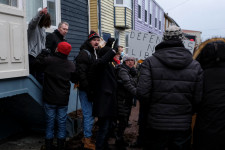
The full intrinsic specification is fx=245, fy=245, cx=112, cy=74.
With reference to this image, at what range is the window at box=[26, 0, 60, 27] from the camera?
21.8 ft

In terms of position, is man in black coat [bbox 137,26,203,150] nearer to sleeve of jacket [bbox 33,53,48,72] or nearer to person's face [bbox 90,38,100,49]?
person's face [bbox 90,38,100,49]

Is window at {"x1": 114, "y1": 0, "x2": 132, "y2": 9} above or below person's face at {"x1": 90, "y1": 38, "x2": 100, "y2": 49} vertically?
above

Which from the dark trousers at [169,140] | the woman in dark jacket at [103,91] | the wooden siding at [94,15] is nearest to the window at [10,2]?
the woman in dark jacket at [103,91]

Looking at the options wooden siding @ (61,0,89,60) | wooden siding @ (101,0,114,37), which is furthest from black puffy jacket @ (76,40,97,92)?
wooden siding @ (101,0,114,37)

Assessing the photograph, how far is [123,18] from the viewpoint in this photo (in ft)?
48.7

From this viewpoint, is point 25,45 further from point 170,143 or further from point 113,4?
point 113,4

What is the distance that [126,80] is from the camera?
4.43 meters

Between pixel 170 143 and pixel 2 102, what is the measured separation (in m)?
3.53

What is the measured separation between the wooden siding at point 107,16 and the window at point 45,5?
5018 mm

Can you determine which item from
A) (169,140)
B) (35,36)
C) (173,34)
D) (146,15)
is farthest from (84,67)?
(146,15)

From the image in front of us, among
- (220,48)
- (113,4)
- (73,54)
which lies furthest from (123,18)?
(220,48)

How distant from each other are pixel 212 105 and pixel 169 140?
586 mm

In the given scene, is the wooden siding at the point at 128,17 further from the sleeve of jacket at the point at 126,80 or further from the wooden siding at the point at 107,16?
the sleeve of jacket at the point at 126,80

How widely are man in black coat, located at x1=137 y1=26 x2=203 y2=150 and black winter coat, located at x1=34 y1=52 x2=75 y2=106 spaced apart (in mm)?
1738
